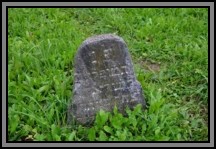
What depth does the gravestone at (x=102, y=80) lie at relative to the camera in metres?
3.64

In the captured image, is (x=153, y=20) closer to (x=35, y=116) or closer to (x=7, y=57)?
(x=7, y=57)

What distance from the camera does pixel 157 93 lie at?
13.8 feet

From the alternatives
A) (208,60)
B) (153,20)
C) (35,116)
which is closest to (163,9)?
(153,20)

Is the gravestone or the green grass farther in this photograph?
the green grass

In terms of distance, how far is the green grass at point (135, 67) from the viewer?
3.79 m

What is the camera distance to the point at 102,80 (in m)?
3.80

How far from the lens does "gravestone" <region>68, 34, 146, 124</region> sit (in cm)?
364

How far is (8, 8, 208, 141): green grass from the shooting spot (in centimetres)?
379

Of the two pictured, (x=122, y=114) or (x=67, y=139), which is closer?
(x=67, y=139)

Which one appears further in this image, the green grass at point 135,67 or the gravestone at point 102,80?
the green grass at point 135,67

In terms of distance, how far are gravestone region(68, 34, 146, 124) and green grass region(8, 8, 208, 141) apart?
12 centimetres

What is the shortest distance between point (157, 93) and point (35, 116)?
4.39ft

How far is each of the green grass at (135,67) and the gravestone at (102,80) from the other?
12 centimetres

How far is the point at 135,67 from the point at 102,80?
114 centimetres
